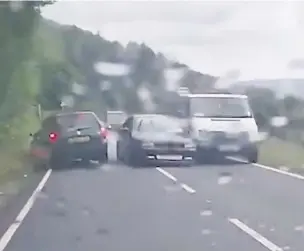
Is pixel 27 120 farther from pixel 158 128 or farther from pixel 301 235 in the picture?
pixel 301 235

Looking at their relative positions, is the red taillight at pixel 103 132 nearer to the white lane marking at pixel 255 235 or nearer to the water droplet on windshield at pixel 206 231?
the water droplet on windshield at pixel 206 231

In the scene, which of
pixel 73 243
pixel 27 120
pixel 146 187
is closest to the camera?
pixel 73 243

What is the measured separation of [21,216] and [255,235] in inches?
76.0

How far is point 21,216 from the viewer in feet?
25.2

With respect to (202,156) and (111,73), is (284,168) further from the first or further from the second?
(111,73)

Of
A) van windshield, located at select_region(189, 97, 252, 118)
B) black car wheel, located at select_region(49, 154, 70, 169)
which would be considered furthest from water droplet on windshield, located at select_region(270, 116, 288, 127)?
black car wheel, located at select_region(49, 154, 70, 169)

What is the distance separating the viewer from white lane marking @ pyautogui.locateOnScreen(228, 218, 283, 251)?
683 cm

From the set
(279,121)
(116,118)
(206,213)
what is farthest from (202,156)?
(116,118)

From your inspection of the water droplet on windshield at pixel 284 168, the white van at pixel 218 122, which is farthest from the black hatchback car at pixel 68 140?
the water droplet on windshield at pixel 284 168

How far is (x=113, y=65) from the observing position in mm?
7430

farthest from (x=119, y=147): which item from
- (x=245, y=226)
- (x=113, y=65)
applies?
(x=245, y=226)

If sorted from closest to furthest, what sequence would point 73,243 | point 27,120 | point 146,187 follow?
point 73,243
point 27,120
point 146,187

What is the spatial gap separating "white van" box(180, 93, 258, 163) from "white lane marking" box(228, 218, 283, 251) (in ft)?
1.98

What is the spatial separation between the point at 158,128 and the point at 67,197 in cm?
95
